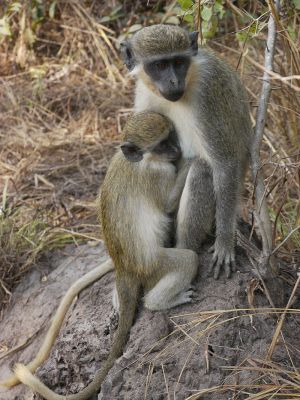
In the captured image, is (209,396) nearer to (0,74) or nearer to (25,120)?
(25,120)

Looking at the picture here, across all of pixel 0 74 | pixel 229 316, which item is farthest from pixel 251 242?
pixel 0 74

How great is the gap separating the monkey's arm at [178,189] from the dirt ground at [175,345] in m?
0.38

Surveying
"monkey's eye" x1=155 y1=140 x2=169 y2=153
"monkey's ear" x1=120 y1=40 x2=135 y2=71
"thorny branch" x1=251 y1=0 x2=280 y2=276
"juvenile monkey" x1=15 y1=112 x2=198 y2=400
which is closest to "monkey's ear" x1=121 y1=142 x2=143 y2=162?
"juvenile monkey" x1=15 y1=112 x2=198 y2=400

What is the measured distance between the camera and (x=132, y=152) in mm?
4422

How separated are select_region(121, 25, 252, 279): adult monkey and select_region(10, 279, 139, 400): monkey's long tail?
1.47 ft

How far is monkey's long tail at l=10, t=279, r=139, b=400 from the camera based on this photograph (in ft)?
14.1

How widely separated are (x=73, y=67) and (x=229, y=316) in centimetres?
540

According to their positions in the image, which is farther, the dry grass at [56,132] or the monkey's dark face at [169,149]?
the dry grass at [56,132]

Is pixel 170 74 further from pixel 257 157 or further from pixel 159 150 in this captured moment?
pixel 257 157

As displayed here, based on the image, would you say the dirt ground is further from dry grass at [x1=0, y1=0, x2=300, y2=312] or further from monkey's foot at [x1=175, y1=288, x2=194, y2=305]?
dry grass at [x1=0, y1=0, x2=300, y2=312]

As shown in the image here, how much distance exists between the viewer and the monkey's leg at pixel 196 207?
4.47 metres

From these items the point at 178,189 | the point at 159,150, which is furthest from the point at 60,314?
the point at 159,150

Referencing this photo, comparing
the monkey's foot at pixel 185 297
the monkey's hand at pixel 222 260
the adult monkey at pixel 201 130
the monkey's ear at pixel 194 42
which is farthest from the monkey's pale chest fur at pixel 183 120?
the monkey's foot at pixel 185 297

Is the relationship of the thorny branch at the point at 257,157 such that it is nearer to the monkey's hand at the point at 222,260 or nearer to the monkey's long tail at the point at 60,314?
the monkey's hand at the point at 222,260
